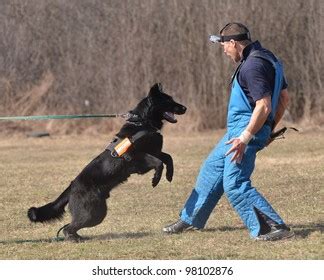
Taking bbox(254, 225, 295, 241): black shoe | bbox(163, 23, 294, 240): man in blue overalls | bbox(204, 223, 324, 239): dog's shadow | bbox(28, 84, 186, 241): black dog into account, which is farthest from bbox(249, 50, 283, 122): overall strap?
bbox(28, 84, 186, 241): black dog

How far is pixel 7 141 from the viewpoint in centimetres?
1862

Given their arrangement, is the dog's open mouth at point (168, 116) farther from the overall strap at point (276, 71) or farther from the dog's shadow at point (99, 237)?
the overall strap at point (276, 71)

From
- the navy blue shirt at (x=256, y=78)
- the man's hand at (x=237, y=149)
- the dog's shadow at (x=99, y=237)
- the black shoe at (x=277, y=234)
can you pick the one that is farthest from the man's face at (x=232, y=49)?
the dog's shadow at (x=99, y=237)

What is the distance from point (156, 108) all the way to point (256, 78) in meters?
1.47

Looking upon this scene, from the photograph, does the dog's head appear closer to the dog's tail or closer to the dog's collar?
the dog's collar

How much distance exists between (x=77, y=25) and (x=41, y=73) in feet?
5.54

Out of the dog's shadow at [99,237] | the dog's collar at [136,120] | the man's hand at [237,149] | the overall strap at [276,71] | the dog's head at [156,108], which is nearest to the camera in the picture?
the man's hand at [237,149]

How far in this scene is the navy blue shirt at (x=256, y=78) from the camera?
5.52 metres

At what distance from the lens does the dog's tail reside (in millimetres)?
6211

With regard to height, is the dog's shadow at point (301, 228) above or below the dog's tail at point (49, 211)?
below

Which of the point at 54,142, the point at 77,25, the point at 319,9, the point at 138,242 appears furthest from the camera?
the point at 77,25

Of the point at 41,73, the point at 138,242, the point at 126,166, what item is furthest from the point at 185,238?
the point at 41,73

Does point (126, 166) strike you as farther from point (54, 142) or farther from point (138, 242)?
point (54, 142)

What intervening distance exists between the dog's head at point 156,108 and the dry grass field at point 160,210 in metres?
1.01
